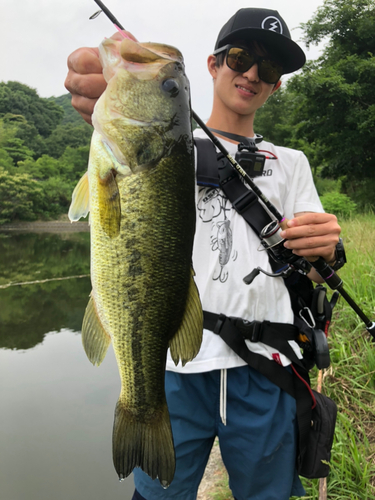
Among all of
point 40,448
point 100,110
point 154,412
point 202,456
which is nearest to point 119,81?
point 100,110

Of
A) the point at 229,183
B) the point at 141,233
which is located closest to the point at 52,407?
the point at 229,183

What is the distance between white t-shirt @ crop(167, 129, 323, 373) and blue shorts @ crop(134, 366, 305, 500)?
0.32 feet

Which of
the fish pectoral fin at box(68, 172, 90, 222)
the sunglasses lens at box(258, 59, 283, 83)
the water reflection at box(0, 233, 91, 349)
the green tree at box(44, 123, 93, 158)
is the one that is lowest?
the water reflection at box(0, 233, 91, 349)

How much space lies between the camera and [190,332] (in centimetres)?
121

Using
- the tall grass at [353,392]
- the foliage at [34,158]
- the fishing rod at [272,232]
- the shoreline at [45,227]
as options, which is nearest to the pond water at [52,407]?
the tall grass at [353,392]

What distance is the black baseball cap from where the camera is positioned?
5.82ft

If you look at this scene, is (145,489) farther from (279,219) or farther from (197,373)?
(279,219)

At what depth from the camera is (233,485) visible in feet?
5.29

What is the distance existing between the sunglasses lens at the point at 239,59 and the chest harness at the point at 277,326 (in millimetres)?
464

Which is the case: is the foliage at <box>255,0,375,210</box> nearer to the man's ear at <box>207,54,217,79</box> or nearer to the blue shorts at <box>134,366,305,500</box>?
the man's ear at <box>207,54,217,79</box>

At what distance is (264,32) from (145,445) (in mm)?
1906

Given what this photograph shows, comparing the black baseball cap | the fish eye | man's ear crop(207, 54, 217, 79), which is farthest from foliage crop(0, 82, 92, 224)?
the fish eye

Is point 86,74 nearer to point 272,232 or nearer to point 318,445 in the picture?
point 272,232

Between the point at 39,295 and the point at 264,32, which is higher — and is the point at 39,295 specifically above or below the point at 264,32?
below
